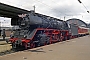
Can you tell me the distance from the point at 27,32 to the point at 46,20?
518 centimetres

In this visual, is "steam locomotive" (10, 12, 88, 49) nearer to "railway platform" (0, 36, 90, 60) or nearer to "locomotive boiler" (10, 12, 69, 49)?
"locomotive boiler" (10, 12, 69, 49)

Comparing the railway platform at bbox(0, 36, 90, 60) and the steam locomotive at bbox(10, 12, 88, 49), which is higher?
the steam locomotive at bbox(10, 12, 88, 49)

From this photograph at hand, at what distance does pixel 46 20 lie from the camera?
70.8 ft

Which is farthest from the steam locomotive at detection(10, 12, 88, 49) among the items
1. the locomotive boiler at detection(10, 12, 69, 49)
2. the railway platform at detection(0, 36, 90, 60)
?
the railway platform at detection(0, 36, 90, 60)

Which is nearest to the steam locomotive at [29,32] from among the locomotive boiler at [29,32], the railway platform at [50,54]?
the locomotive boiler at [29,32]

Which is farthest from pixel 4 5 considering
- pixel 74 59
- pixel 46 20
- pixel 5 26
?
pixel 5 26

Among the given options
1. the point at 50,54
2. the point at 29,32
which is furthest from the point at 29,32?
the point at 50,54

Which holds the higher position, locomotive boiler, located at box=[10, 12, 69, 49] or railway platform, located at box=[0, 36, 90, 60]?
locomotive boiler, located at box=[10, 12, 69, 49]

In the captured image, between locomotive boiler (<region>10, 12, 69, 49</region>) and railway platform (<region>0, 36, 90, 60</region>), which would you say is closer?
railway platform (<region>0, 36, 90, 60</region>)

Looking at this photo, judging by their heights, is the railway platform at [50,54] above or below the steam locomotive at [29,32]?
below

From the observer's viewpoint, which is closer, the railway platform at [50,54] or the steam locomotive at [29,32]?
the railway platform at [50,54]

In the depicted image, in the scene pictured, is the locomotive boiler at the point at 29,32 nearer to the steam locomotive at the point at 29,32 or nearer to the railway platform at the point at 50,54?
the steam locomotive at the point at 29,32

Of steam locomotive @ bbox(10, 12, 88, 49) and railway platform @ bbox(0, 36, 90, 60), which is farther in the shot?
steam locomotive @ bbox(10, 12, 88, 49)

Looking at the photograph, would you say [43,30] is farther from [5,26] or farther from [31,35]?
[5,26]
